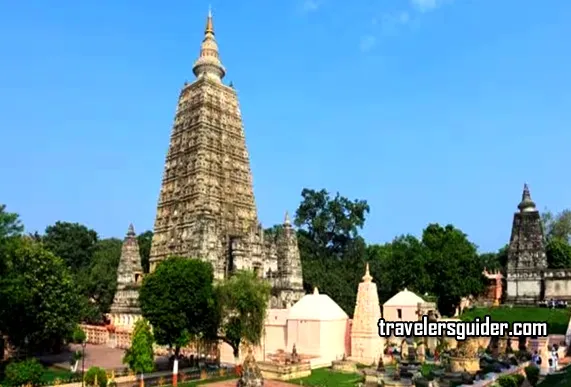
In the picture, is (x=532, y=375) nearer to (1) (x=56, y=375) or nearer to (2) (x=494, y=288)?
(1) (x=56, y=375)

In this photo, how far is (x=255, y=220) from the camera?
2114 inches

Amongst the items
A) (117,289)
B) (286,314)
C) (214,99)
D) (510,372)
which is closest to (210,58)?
(214,99)

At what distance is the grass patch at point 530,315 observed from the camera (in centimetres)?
3562

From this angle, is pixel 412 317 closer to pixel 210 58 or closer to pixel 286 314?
pixel 286 314

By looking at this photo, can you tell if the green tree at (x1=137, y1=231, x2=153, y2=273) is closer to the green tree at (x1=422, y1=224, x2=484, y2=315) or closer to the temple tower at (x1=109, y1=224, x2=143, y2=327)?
the temple tower at (x1=109, y1=224, x2=143, y2=327)

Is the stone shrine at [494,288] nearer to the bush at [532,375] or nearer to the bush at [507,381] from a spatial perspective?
the bush at [532,375]

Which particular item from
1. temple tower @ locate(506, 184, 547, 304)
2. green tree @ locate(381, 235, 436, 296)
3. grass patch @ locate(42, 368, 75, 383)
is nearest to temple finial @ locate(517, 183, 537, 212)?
temple tower @ locate(506, 184, 547, 304)

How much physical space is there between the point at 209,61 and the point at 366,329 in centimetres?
3511

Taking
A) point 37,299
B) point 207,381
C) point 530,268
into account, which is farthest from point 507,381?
point 530,268

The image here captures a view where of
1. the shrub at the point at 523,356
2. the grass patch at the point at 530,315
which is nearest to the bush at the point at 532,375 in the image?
the shrub at the point at 523,356

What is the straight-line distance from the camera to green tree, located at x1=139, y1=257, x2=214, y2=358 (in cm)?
2847

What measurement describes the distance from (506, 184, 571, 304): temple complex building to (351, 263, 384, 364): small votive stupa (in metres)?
25.6

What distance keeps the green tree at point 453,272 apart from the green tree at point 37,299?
3376 centimetres

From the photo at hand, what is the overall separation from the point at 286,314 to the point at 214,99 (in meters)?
26.7
